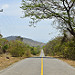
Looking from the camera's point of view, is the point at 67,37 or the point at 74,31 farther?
the point at 67,37

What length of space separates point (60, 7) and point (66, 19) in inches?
96.4

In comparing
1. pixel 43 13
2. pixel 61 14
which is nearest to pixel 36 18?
pixel 43 13

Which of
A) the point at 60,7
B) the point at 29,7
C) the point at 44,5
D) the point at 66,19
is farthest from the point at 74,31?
the point at 29,7

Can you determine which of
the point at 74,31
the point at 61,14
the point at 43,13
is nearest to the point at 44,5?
the point at 43,13

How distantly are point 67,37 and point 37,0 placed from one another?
36.1 ft

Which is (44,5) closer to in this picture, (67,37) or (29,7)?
(29,7)

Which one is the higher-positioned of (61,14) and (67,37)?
(61,14)

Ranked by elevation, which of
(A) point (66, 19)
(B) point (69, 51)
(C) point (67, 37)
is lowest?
(B) point (69, 51)

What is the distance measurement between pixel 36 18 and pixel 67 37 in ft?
29.4

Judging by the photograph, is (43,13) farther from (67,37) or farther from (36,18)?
(67,37)

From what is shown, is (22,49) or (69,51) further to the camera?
(22,49)

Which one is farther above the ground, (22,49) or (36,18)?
(36,18)

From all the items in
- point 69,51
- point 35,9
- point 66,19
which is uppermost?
point 35,9

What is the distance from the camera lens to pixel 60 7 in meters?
31.5
